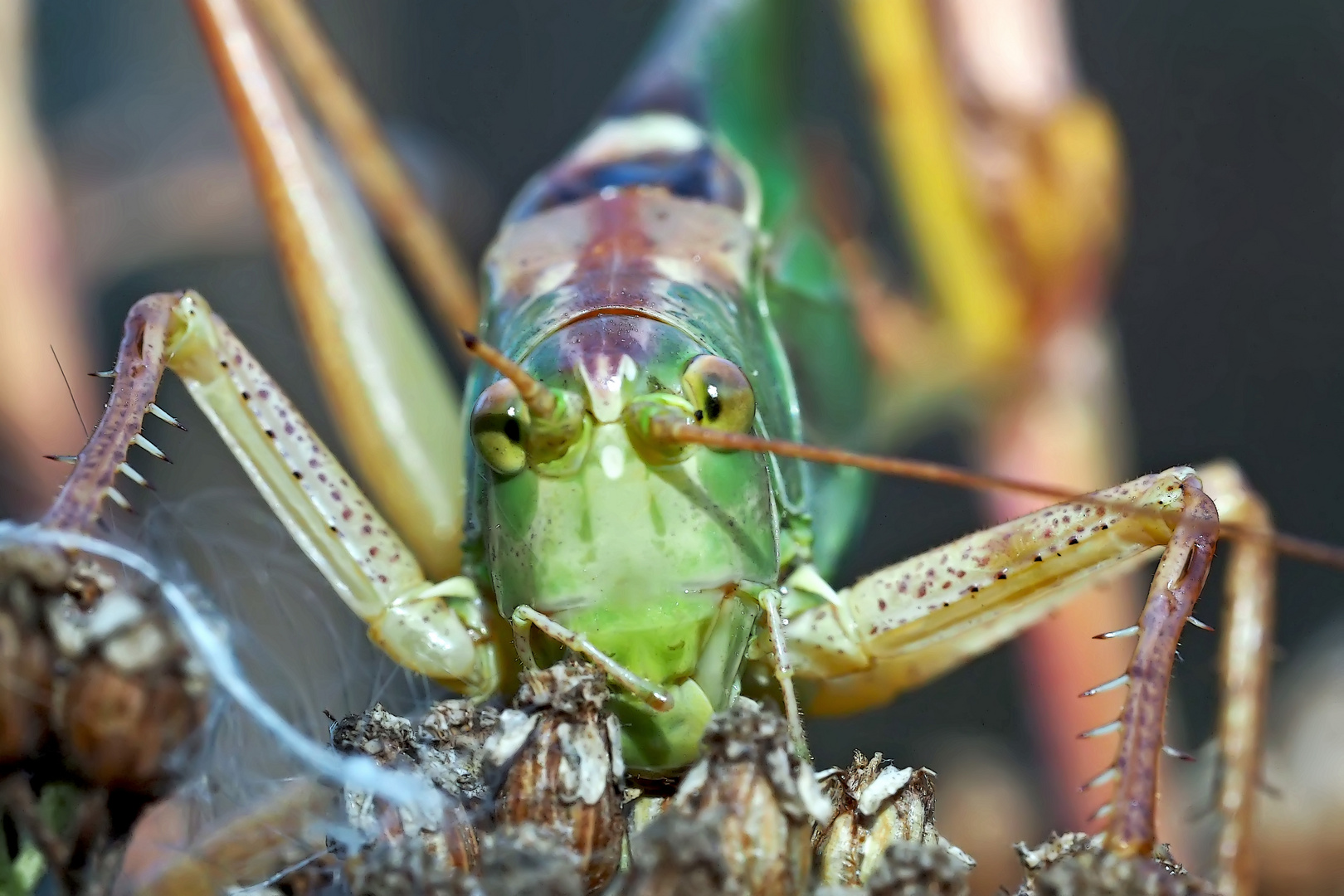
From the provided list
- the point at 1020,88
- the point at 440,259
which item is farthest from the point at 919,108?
the point at 440,259

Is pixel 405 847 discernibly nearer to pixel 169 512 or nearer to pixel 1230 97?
pixel 169 512

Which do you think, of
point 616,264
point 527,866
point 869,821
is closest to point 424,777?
point 527,866

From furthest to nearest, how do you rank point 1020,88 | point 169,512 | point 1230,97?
point 1230,97, point 1020,88, point 169,512

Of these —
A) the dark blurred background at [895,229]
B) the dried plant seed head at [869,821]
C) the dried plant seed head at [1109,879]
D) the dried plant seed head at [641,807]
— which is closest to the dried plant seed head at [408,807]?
the dried plant seed head at [641,807]

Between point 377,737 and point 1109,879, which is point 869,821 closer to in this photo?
point 1109,879

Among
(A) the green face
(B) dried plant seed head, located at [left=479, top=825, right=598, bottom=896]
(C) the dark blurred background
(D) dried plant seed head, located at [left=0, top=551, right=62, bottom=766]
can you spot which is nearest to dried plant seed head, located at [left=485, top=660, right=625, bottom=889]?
(B) dried plant seed head, located at [left=479, top=825, right=598, bottom=896]

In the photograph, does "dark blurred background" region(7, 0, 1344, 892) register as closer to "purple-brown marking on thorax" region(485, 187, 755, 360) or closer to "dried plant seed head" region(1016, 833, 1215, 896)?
"purple-brown marking on thorax" region(485, 187, 755, 360)
